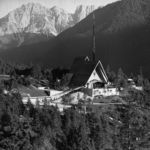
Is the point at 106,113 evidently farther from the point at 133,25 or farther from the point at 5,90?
the point at 133,25

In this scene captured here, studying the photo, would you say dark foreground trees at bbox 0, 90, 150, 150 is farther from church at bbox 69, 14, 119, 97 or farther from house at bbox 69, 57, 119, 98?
church at bbox 69, 14, 119, 97

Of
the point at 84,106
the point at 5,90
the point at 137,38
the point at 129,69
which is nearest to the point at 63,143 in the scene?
the point at 84,106

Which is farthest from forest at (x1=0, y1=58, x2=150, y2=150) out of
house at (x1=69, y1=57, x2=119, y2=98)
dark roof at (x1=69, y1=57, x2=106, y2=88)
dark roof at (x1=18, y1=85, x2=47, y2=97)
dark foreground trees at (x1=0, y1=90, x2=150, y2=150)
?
dark roof at (x1=69, y1=57, x2=106, y2=88)

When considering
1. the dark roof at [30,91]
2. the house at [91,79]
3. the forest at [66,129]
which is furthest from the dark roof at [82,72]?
the forest at [66,129]

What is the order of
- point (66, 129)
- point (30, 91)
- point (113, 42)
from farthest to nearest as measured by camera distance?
point (113, 42), point (30, 91), point (66, 129)

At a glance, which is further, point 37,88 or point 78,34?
point 78,34

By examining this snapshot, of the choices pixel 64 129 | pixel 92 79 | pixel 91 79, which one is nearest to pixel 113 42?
pixel 92 79

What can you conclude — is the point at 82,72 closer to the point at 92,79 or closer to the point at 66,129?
the point at 92,79
